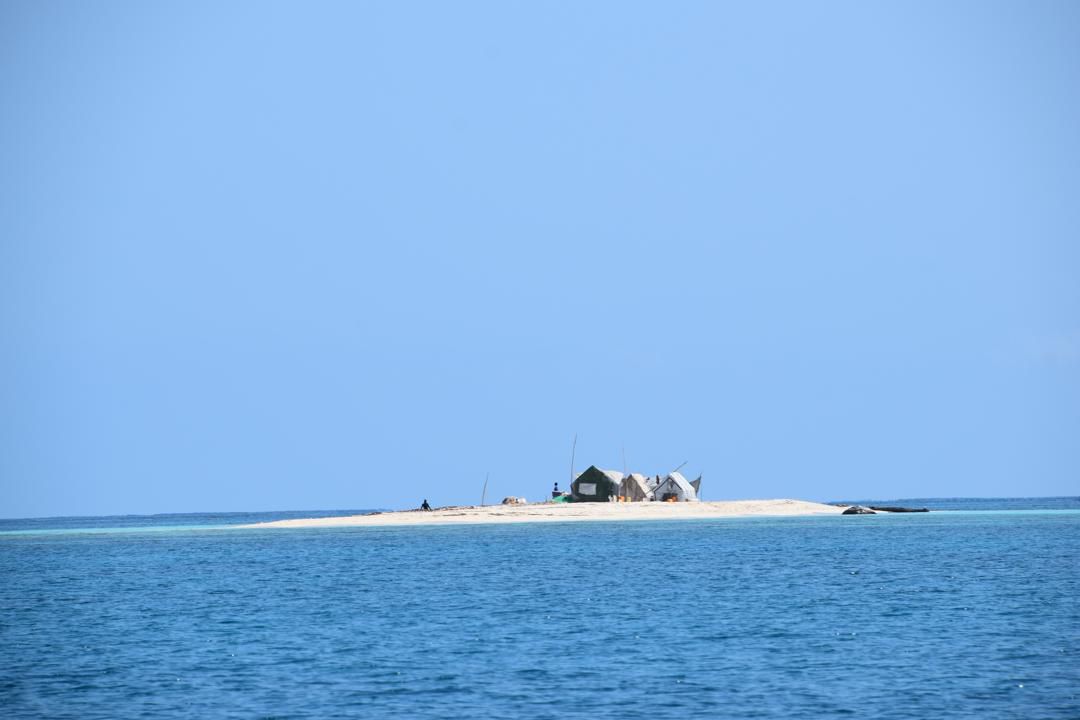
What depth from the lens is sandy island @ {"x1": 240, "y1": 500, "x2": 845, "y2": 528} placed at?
13388 centimetres

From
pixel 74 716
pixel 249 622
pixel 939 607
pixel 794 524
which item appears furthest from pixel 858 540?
pixel 74 716

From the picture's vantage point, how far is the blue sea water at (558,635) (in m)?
31.0

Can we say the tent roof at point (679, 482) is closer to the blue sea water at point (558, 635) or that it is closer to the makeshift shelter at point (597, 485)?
the makeshift shelter at point (597, 485)

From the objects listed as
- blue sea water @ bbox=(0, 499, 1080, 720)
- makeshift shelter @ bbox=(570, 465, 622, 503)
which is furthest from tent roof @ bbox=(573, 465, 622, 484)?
blue sea water @ bbox=(0, 499, 1080, 720)

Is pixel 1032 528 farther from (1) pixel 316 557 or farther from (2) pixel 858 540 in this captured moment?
(1) pixel 316 557

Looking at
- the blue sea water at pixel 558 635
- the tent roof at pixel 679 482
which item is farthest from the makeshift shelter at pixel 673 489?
the blue sea water at pixel 558 635

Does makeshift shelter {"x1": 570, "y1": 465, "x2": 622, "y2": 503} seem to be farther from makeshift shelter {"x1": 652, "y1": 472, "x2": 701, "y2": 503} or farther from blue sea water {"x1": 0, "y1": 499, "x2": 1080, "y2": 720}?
blue sea water {"x1": 0, "y1": 499, "x2": 1080, "y2": 720}

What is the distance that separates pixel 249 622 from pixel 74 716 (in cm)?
1763

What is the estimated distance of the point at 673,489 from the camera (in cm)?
15100

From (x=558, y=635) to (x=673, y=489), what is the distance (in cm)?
11005

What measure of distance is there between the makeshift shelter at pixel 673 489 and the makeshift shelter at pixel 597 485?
792 cm

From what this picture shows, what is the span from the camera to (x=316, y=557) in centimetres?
8300

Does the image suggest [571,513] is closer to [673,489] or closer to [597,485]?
[597,485]

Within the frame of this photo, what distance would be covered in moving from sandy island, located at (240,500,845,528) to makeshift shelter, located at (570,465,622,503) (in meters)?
2.21
